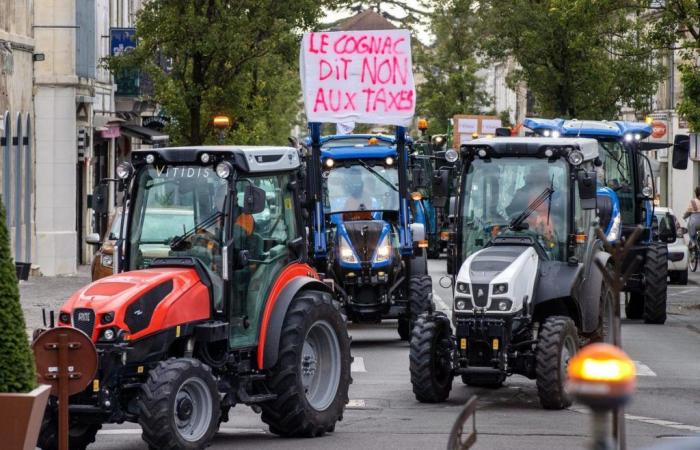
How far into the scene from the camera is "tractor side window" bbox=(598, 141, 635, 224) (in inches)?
991

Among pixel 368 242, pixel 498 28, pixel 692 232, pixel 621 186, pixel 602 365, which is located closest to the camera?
pixel 602 365

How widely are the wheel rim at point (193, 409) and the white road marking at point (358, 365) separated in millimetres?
6382

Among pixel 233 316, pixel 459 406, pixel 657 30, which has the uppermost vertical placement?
pixel 657 30

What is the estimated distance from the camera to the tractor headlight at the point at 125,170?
12.4 metres

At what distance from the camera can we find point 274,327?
12.2m

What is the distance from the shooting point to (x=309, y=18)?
35.1 metres

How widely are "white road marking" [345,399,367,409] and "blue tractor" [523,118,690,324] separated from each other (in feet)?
32.9

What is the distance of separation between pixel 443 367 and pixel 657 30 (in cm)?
1619

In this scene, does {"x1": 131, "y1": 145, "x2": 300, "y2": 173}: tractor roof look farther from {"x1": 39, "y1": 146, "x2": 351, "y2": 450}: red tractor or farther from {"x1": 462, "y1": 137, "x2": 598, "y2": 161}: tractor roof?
{"x1": 462, "y1": 137, "x2": 598, "y2": 161}: tractor roof

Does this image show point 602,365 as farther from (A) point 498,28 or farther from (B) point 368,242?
(A) point 498,28

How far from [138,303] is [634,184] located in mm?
15330

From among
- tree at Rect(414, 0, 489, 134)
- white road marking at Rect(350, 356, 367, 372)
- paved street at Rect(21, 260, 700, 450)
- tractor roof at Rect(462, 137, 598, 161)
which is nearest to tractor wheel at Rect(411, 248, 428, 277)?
paved street at Rect(21, 260, 700, 450)

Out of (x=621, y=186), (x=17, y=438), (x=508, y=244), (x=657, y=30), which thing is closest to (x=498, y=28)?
(x=657, y=30)

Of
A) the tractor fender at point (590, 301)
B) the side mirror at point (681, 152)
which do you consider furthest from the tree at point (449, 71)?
the tractor fender at point (590, 301)
